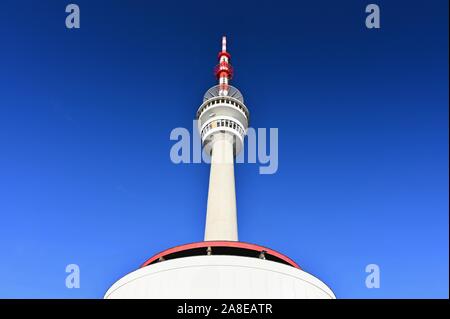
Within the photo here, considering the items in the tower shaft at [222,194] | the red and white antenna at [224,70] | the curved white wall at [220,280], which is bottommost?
the curved white wall at [220,280]

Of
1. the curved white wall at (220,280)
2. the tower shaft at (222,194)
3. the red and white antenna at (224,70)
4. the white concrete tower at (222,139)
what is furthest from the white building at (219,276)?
the red and white antenna at (224,70)

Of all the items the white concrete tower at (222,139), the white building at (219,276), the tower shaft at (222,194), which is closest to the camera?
the white building at (219,276)

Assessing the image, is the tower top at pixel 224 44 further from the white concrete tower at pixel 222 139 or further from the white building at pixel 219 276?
the white building at pixel 219 276
